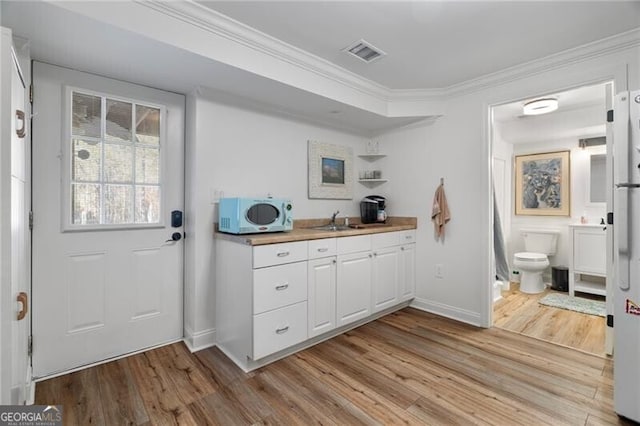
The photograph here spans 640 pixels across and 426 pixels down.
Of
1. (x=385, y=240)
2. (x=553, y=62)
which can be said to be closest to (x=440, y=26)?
(x=553, y=62)

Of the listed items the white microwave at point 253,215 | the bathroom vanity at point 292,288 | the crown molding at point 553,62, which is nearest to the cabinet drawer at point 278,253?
the bathroom vanity at point 292,288

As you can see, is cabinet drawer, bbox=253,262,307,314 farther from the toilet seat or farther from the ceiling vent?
the toilet seat

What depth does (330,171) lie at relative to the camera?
3404 mm

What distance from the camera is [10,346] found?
1.10 meters

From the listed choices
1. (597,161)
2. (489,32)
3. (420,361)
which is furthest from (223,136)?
(597,161)

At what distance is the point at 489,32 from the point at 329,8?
3.87 feet

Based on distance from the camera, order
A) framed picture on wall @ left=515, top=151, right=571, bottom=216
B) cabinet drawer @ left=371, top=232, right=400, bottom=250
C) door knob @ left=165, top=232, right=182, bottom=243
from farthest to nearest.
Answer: framed picture on wall @ left=515, top=151, right=571, bottom=216 < cabinet drawer @ left=371, top=232, right=400, bottom=250 < door knob @ left=165, top=232, right=182, bottom=243

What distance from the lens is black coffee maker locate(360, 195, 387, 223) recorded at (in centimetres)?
355

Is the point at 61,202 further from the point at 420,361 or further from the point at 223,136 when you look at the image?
the point at 420,361

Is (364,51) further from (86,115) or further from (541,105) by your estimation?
(541,105)

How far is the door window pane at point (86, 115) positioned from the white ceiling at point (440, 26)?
3.75 feet

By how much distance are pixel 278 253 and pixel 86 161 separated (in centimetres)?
154

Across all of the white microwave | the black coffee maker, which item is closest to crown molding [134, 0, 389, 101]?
the white microwave

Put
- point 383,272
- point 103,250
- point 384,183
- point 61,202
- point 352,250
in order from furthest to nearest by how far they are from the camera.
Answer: point 384,183 < point 383,272 < point 352,250 < point 103,250 < point 61,202
